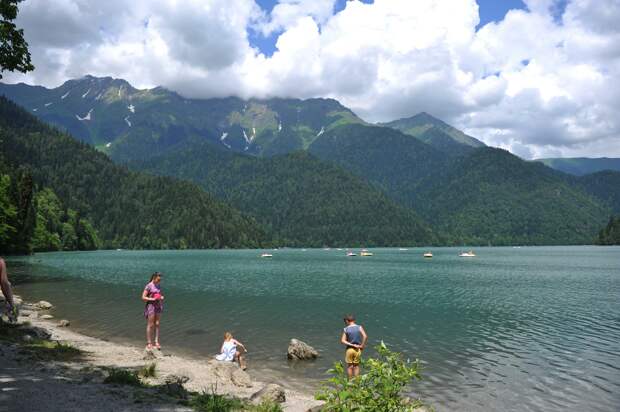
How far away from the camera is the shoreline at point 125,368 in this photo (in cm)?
1480

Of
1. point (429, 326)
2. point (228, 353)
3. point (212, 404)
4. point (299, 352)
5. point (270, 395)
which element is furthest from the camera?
point (429, 326)

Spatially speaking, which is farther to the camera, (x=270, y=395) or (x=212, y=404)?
(x=270, y=395)

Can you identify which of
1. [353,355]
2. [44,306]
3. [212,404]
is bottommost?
[44,306]

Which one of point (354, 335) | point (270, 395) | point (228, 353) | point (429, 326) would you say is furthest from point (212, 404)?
point (429, 326)

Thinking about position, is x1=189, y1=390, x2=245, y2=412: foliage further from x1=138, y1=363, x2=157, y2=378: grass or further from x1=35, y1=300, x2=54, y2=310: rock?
x1=35, y1=300, x2=54, y2=310: rock

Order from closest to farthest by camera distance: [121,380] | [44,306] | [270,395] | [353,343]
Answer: [121,380], [270,395], [353,343], [44,306]

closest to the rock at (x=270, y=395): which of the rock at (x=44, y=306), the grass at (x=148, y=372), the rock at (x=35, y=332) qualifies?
the grass at (x=148, y=372)

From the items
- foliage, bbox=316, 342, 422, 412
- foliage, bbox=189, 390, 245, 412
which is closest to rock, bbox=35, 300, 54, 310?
foliage, bbox=189, 390, 245, 412

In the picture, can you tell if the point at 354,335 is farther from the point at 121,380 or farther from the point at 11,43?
the point at 11,43

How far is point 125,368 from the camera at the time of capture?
2225cm

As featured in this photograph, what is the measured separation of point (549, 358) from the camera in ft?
96.3

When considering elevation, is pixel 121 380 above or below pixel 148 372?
above

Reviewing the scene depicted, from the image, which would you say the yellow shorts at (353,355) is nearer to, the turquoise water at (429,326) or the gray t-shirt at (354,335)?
the gray t-shirt at (354,335)

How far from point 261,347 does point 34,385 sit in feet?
61.5
